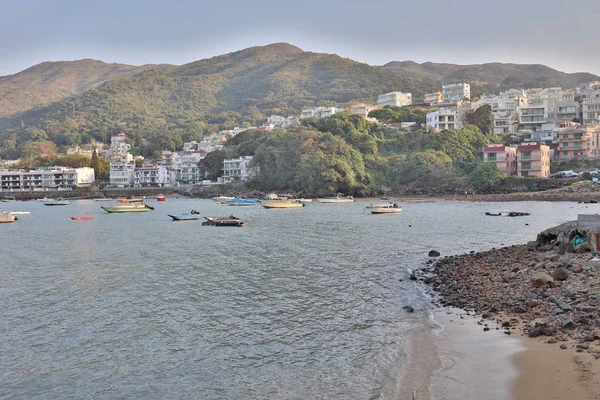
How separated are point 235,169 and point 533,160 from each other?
169ft

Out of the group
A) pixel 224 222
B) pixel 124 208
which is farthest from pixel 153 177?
pixel 224 222

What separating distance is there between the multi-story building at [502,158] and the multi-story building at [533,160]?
6.26 feet

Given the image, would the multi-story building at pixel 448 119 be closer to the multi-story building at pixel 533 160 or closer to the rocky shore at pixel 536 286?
the multi-story building at pixel 533 160

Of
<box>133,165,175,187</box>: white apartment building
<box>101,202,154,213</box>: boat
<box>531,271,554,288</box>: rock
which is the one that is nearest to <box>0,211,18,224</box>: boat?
<box>101,202,154,213</box>: boat

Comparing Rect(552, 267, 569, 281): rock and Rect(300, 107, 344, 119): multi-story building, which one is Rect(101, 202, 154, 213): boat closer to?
Rect(552, 267, 569, 281): rock

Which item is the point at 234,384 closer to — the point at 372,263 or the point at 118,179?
the point at 372,263

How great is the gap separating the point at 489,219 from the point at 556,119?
65.5 meters

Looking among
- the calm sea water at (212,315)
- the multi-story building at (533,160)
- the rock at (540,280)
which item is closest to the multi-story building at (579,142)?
the multi-story building at (533,160)

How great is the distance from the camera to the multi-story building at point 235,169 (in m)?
99.2

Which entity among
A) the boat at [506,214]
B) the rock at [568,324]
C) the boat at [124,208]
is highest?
the boat at [124,208]

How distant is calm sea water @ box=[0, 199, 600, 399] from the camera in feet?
35.0

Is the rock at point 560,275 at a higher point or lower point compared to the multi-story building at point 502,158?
lower

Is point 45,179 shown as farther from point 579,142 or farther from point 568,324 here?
point 568,324

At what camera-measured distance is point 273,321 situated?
14781mm
